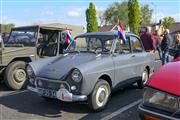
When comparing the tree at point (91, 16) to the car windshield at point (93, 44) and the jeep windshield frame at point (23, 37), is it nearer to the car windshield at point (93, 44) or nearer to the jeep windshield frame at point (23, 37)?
the jeep windshield frame at point (23, 37)

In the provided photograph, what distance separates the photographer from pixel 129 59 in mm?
7184

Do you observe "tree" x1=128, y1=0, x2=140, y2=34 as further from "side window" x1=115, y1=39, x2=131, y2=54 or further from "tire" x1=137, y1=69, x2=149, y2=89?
"side window" x1=115, y1=39, x2=131, y2=54

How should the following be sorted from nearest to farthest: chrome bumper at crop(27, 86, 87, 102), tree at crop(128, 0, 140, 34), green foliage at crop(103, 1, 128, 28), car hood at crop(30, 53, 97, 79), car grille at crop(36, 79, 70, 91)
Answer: chrome bumper at crop(27, 86, 87, 102), car grille at crop(36, 79, 70, 91), car hood at crop(30, 53, 97, 79), tree at crop(128, 0, 140, 34), green foliage at crop(103, 1, 128, 28)

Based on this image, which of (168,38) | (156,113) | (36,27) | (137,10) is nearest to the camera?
(156,113)

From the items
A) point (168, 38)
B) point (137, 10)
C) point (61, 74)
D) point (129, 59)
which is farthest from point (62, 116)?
point (137, 10)

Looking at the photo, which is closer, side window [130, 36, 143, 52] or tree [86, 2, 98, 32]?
side window [130, 36, 143, 52]

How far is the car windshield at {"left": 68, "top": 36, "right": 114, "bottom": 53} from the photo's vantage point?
22.9ft

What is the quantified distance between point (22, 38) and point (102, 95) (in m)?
4.16

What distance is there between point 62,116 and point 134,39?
3050 millimetres

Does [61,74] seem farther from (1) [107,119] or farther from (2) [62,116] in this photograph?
(1) [107,119]

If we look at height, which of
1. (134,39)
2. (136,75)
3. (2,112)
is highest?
(134,39)

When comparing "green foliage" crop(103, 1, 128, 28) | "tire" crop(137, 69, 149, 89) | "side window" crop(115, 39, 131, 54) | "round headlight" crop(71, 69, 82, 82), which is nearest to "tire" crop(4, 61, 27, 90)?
"side window" crop(115, 39, 131, 54)

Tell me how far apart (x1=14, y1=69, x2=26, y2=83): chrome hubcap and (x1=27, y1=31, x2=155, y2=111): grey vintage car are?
1.71m

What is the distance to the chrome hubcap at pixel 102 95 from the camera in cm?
601
